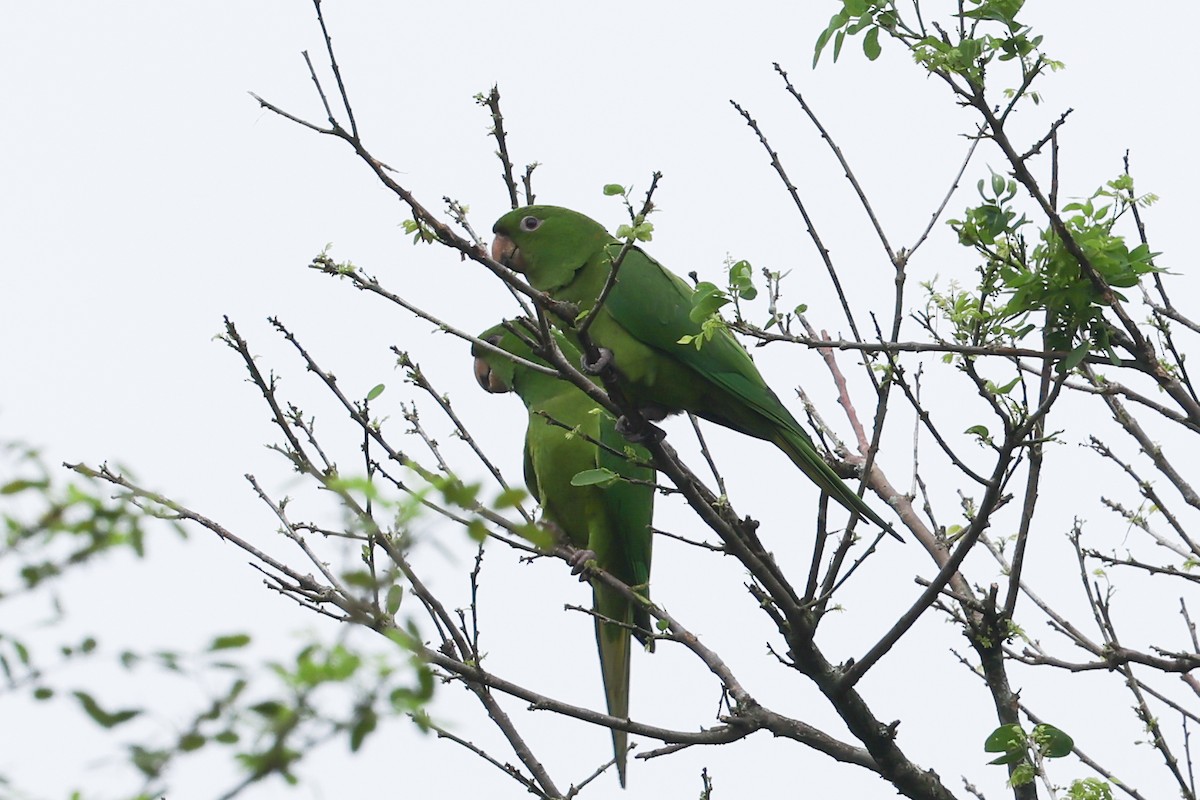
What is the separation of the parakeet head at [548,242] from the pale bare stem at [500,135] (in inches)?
50.5

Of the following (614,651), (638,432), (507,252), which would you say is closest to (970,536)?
(638,432)

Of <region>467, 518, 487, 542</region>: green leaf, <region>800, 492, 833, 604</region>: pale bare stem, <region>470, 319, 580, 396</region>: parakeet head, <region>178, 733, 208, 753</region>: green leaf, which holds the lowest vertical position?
<region>178, 733, 208, 753</region>: green leaf

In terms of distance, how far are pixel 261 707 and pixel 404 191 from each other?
168 cm

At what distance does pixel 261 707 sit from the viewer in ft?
3.67

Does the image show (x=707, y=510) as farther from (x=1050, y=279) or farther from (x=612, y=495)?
(x=612, y=495)

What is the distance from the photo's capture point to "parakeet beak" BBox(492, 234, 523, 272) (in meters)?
4.75

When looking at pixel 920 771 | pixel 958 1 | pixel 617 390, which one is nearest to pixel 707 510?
pixel 617 390

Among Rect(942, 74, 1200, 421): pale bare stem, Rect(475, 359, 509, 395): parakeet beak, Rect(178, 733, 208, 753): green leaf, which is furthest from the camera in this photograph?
Rect(475, 359, 509, 395): parakeet beak

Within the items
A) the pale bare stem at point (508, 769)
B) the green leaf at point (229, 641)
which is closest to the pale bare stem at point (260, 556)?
the pale bare stem at point (508, 769)

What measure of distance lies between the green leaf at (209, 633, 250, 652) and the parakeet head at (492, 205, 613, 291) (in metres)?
Answer: 3.49

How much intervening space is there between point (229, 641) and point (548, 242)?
363 centimetres

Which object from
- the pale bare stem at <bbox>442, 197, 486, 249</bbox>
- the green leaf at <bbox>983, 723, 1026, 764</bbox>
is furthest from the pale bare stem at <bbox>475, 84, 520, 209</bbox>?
the green leaf at <bbox>983, 723, 1026, 764</bbox>

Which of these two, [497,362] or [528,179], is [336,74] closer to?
[528,179]

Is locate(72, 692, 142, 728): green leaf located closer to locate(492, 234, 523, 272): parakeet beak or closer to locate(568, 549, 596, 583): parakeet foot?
locate(568, 549, 596, 583): parakeet foot
